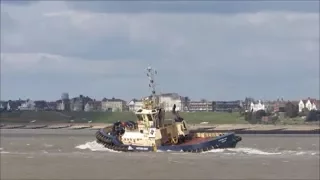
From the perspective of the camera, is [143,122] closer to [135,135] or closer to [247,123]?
[135,135]

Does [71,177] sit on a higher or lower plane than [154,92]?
lower

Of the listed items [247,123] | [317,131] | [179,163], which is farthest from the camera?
[247,123]

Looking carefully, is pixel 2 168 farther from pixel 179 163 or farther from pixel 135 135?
pixel 135 135

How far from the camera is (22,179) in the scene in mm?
36375

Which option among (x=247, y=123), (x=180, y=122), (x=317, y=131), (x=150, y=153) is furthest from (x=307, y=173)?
(x=247, y=123)

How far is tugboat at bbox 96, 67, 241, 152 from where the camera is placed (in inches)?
2534

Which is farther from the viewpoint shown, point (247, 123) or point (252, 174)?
point (247, 123)

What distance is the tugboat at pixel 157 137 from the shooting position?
6438cm

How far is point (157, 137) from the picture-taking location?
212ft

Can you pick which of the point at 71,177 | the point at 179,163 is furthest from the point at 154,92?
the point at 71,177

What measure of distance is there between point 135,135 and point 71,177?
28.9 metres

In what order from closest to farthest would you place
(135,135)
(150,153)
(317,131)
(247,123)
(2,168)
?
1. (2,168)
2. (150,153)
3. (135,135)
4. (317,131)
5. (247,123)

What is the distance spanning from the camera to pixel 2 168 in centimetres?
4372

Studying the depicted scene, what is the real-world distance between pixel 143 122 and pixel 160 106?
224cm
